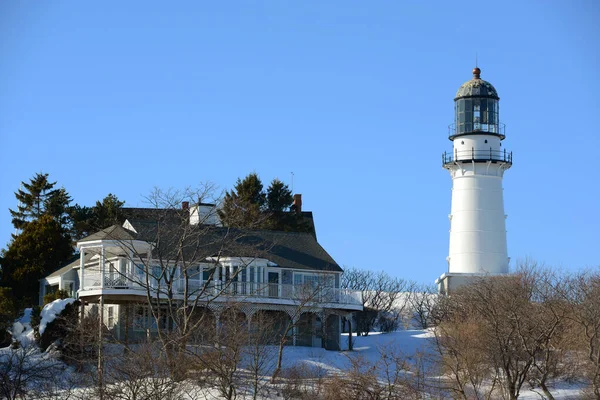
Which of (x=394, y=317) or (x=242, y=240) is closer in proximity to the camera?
(x=242, y=240)

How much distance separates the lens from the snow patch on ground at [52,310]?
190 feet

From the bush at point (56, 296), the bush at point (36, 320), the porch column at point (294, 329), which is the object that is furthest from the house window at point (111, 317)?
the porch column at point (294, 329)

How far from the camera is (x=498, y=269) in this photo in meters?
73.6

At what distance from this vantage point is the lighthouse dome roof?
247ft

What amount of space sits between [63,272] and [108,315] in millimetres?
4493

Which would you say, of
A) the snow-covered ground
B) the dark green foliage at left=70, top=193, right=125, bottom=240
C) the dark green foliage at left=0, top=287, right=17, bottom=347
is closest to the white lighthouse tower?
the snow-covered ground

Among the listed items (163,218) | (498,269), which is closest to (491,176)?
(498,269)

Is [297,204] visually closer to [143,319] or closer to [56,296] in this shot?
[143,319]

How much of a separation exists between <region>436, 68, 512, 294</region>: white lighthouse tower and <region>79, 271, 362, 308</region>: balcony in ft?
35.6

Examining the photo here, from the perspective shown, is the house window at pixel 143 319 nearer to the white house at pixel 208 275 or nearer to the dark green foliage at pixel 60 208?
the white house at pixel 208 275

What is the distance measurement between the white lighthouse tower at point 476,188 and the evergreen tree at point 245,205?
11.0m

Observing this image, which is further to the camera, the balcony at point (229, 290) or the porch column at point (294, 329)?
the porch column at point (294, 329)

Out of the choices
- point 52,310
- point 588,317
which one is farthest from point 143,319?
point 588,317

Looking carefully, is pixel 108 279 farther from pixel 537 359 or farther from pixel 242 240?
pixel 537 359
